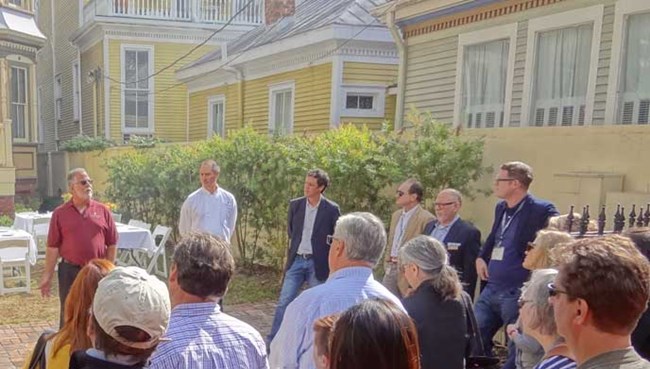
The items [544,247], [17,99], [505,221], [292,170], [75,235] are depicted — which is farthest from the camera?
[17,99]

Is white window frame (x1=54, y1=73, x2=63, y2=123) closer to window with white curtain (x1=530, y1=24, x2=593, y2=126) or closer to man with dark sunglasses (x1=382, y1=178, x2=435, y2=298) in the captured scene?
window with white curtain (x1=530, y1=24, x2=593, y2=126)

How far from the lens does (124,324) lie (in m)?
1.88

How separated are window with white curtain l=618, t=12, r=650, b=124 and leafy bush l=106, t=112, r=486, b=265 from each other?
246cm

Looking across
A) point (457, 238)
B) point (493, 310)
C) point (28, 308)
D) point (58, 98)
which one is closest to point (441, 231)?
point (457, 238)

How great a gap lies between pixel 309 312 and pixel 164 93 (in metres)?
20.3

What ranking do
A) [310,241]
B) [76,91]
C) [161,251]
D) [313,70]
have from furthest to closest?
[76,91], [313,70], [161,251], [310,241]

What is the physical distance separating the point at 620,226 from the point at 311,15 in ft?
40.9

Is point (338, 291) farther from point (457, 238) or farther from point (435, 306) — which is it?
point (457, 238)

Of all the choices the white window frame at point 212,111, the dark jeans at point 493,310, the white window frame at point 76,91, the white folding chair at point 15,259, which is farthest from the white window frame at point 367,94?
the white window frame at point 76,91

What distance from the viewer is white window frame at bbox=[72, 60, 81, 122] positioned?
24030 mm

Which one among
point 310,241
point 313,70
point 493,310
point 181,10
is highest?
point 181,10

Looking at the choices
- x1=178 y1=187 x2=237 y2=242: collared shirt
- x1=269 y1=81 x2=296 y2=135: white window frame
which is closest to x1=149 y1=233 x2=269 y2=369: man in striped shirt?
x1=178 y1=187 x2=237 y2=242: collared shirt

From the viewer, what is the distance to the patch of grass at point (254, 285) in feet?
25.3

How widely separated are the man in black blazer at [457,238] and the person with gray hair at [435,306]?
1.57 meters
